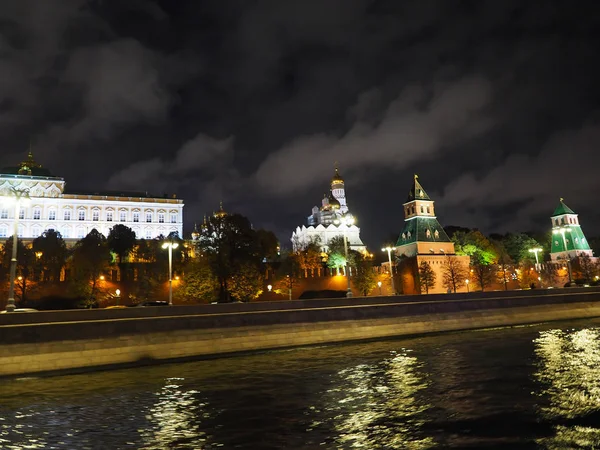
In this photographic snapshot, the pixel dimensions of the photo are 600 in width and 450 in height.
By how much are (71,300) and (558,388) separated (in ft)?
179

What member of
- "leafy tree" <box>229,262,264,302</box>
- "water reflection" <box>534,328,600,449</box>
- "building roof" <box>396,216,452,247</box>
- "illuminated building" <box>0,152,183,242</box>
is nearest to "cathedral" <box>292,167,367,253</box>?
"building roof" <box>396,216,452,247</box>

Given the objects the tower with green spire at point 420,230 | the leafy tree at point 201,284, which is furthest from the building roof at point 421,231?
the leafy tree at point 201,284

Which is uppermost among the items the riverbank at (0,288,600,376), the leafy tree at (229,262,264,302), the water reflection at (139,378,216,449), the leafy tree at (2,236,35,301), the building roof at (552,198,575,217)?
the building roof at (552,198,575,217)

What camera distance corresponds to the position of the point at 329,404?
514 inches

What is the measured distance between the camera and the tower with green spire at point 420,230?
79.8m

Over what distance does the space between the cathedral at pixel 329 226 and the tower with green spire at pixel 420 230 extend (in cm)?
1210

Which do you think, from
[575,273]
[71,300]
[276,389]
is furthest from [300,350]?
[575,273]

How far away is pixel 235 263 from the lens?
52125 millimetres

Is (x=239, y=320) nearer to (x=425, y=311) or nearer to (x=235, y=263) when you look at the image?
(x=425, y=311)

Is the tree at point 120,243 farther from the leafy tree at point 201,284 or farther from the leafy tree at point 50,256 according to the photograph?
the leafy tree at point 201,284

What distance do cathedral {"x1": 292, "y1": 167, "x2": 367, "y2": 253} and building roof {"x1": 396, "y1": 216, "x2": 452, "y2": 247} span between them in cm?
1185

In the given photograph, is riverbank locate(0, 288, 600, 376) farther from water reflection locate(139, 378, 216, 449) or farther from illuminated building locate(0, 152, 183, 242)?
illuminated building locate(0, 152, 183, 242)

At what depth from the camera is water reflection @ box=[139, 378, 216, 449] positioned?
10.2 m

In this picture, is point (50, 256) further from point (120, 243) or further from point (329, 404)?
point (329, 404)
